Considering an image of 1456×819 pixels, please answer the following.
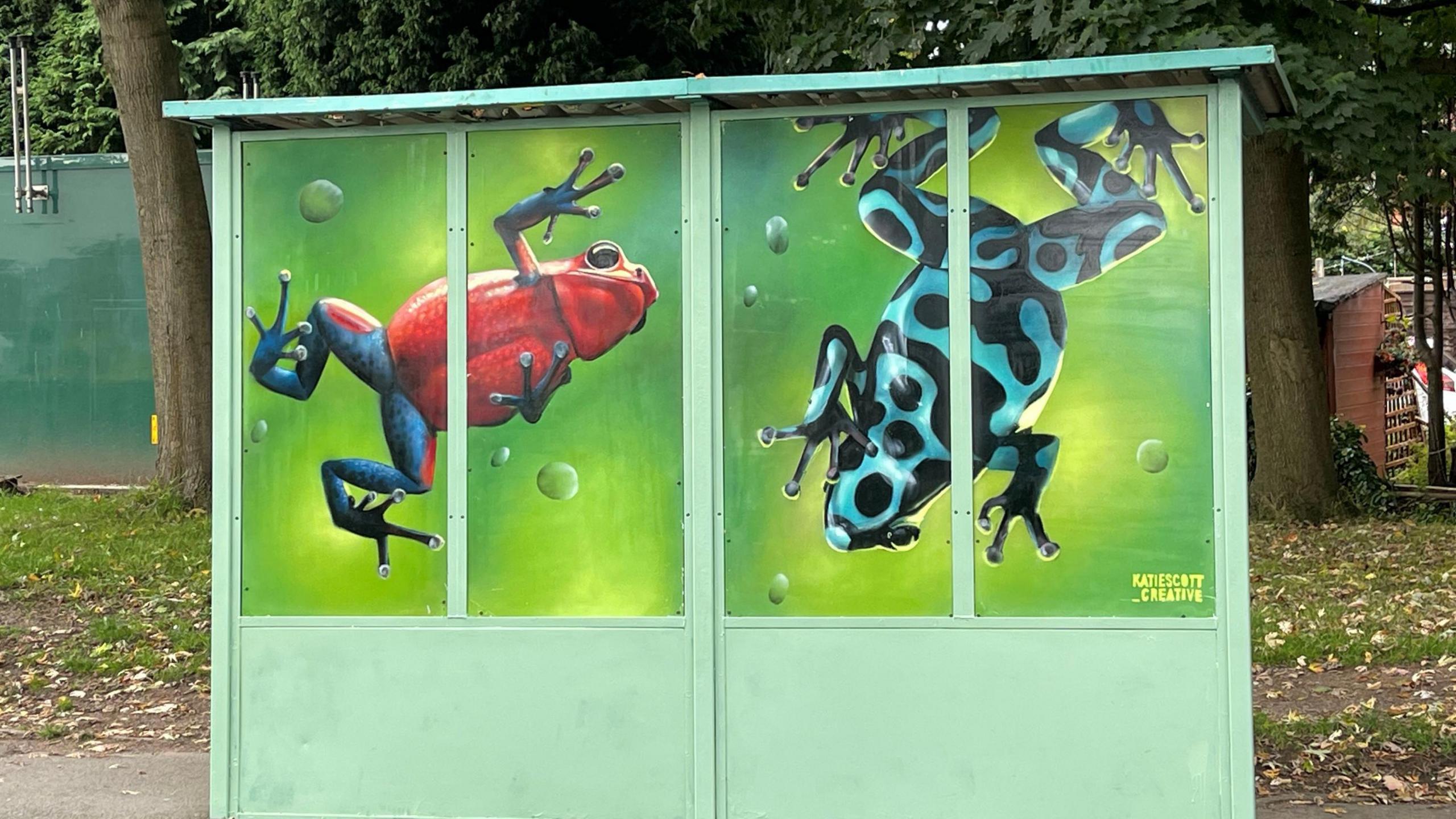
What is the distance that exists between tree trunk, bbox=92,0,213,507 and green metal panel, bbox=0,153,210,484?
464 cm

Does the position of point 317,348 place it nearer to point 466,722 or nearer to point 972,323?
point 466,722

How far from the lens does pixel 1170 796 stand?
15.5 ft

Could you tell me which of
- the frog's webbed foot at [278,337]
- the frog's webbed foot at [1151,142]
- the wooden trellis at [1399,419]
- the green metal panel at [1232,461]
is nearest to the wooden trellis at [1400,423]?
the wooden trellis at [1399,419]

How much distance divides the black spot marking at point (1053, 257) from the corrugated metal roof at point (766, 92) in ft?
1.56

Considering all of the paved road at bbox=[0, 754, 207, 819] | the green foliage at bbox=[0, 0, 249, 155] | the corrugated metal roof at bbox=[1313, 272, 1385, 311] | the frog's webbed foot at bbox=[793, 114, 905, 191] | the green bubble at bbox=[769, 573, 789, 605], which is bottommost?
the paved road at bbox=[0, 754, 207, 819]

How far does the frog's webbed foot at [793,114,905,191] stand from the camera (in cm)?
483

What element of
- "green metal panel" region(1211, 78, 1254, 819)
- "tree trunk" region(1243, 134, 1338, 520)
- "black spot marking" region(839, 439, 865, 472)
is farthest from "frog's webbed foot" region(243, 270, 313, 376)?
"tree trunk" region(1243, 134, 1338, 520)

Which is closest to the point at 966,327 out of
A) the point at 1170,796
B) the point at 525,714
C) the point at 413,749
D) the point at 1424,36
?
the point at 1170,796

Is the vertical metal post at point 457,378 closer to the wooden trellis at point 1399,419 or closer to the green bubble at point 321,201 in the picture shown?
the green bubble at point 321,201

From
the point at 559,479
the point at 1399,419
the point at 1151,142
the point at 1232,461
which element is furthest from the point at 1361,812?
the point at 1399,419

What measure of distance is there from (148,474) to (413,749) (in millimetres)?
12169

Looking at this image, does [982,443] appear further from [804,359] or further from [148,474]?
[148,474]

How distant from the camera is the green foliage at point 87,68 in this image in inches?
988

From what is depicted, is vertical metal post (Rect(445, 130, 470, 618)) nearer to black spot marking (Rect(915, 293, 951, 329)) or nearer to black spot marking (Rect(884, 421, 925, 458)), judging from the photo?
black spot marking (Rect(884, 421, 925, 458))
